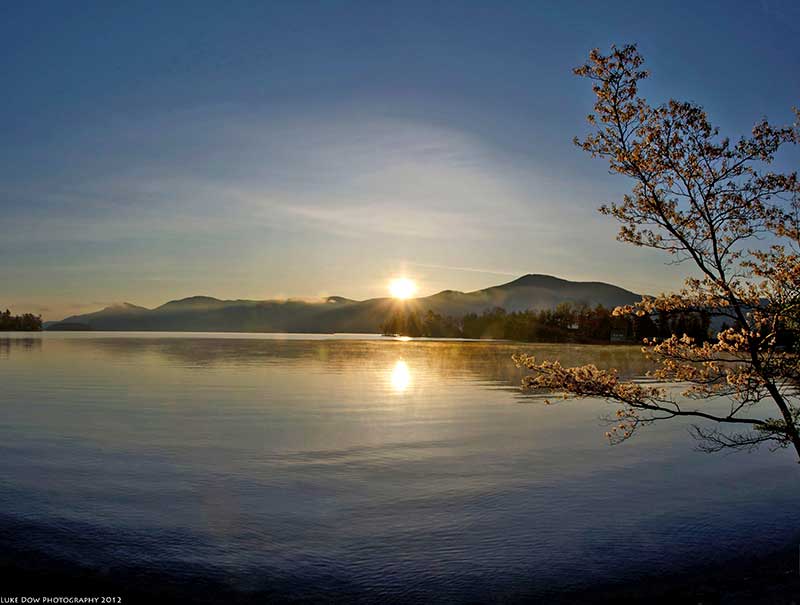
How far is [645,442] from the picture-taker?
2856 cm

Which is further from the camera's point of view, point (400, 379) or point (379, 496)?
point (400, 379)

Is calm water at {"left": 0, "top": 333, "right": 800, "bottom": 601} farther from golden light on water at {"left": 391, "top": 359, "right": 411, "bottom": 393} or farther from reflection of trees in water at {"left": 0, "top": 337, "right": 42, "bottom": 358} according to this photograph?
reflection of trees in water at {"left": 0, "top": 337, "right": 42, "bottom": 358}

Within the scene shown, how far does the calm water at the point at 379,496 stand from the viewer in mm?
13398

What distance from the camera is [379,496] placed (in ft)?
60.8

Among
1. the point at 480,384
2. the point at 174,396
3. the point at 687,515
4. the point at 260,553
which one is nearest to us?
the point at 260,553

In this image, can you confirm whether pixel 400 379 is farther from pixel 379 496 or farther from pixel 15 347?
pixel 15 347

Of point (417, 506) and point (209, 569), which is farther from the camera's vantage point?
point (417, 506)

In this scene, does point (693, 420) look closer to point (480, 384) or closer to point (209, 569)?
point (480, 384)

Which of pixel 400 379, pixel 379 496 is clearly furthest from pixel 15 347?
pixel 379 496

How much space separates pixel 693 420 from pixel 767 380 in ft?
71.6

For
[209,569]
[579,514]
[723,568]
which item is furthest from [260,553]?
[723,568]

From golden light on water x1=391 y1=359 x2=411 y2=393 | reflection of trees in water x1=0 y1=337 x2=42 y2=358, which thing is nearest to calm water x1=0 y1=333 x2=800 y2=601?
golden light on water x1=391 y1=359 x2=411 y2=393

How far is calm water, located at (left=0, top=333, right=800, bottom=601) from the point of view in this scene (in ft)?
44.0

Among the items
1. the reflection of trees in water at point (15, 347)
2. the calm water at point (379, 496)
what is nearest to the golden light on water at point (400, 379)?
the calm water at point (379, 496)
